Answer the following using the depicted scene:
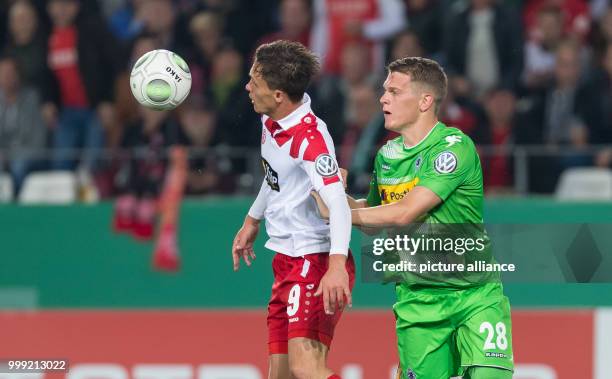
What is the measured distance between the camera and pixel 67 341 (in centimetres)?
826

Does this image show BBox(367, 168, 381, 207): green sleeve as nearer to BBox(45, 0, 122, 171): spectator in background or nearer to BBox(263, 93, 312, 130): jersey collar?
BBox(263, 93, 312, 130): jersey collar

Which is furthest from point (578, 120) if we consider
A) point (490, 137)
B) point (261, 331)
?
point (261, 331)

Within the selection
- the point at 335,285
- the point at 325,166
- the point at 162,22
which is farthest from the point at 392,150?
the point at 162,22

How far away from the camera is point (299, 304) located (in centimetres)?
611

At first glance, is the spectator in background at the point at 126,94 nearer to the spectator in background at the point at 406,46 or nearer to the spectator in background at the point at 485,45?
the spectator in background at the point at 406,46

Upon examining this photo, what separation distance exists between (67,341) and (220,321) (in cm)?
100

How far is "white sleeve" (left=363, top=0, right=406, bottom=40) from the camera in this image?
1117 cm

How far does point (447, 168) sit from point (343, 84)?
4.83m

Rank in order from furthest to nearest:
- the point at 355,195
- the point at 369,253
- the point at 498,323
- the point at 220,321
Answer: the point at 355,195
the point at 220,321
the point at 369,253
the point at 498,323

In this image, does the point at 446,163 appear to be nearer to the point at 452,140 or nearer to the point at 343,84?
the point at 452,140

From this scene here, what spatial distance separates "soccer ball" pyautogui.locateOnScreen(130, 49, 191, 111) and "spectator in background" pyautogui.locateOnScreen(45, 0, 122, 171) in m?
5.01

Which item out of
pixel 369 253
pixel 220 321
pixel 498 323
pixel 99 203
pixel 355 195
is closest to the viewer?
pixel 498 323

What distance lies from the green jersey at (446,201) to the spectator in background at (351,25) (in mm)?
4937

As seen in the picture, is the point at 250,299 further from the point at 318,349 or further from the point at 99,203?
the point at 318,349
